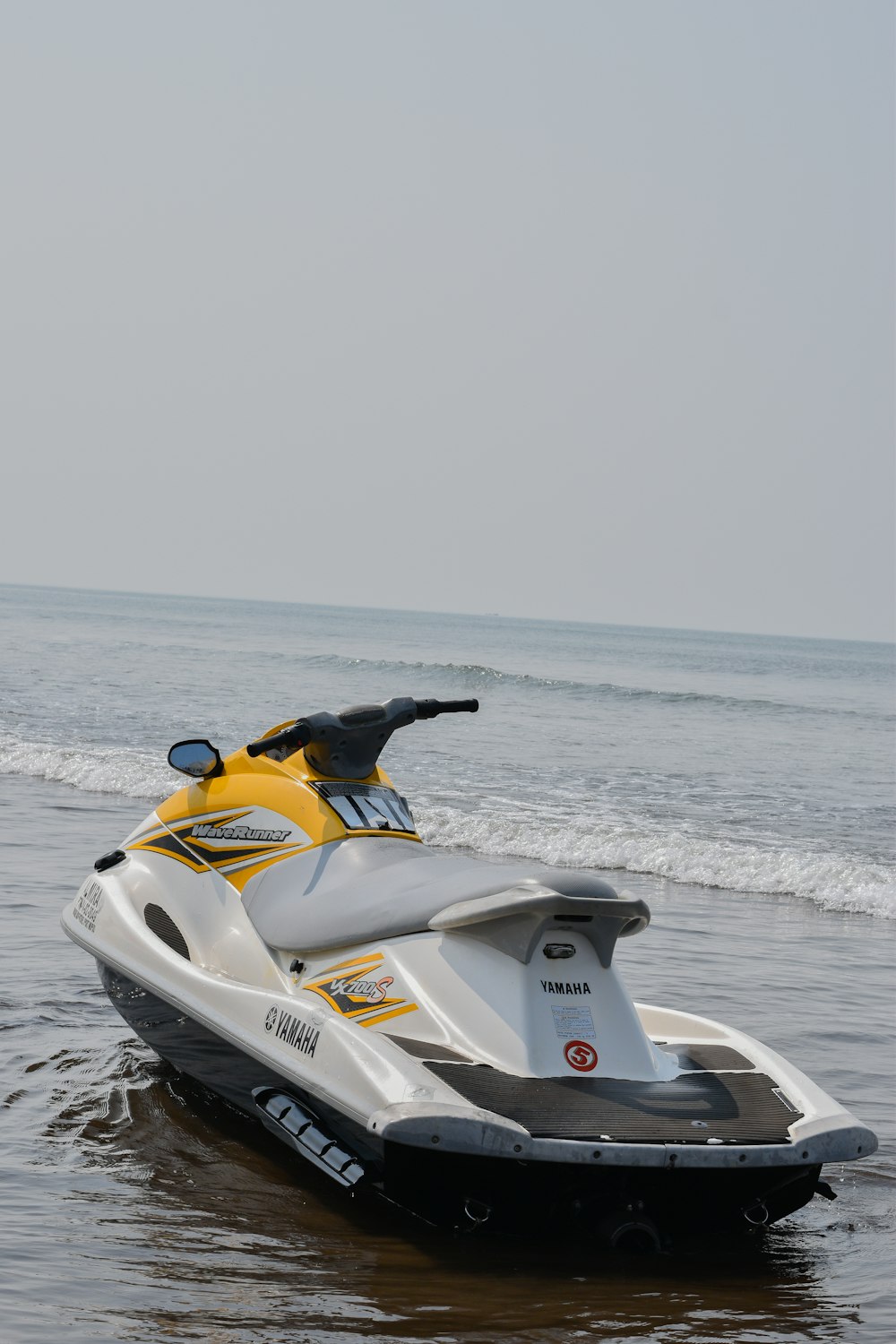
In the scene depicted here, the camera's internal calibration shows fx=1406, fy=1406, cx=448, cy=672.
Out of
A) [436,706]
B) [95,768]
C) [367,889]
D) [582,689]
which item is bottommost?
[95,768]

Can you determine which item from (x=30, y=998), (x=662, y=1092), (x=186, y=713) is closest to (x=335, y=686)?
(x=186, y=713)

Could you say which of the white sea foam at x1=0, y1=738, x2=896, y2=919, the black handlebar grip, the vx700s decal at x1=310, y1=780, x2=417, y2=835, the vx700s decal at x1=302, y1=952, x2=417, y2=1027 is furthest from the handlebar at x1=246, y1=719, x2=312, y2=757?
the white sea foam at x1=0, y1=738, x2=896, y2=919

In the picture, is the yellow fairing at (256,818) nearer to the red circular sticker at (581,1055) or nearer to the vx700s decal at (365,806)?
the vx700s decal at (365,806)

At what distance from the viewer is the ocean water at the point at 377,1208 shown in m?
3.21

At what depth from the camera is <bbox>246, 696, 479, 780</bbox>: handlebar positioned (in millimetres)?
4629

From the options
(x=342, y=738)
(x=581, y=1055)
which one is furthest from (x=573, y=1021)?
(x=342, y=738)

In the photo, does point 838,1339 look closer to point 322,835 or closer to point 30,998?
point 322,835

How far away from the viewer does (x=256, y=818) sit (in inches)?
182

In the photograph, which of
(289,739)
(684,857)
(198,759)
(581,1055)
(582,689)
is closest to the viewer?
(581,1055)

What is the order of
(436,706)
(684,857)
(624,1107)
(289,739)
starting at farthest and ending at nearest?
(684,857) → (436,706) → (289,739) → (624,1107)

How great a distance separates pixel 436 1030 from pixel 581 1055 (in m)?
0.38

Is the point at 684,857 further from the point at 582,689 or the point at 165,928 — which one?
the point at 582,689

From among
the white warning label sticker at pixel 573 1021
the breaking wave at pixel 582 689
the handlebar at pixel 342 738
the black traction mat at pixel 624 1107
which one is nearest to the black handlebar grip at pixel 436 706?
the handlebar at pixel 342 738

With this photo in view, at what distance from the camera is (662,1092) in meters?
3.61
